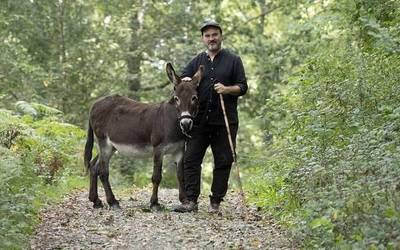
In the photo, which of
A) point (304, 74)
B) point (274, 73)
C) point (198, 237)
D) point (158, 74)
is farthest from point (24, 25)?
point (198, 237)

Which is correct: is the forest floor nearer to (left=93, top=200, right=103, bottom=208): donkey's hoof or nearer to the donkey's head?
(left=93, top=200, right=103, bottom=208): donkey's hoof

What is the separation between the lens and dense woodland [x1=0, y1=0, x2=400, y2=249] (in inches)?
225

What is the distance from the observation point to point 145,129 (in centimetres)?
923

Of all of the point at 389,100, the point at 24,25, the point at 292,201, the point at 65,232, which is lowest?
the point at 65,232

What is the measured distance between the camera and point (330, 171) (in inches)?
245

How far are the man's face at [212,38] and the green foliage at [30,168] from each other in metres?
2.88

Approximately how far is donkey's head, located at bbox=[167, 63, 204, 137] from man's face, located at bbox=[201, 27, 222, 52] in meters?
0.36

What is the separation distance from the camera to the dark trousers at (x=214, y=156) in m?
8.84

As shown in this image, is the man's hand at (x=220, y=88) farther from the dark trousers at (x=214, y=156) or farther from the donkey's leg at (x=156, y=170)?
the donkey's leg at (x=156, y=170)

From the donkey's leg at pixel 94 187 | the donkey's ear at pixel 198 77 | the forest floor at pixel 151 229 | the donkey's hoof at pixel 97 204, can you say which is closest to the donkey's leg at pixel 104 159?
the donkey's leg at pixel 94 187

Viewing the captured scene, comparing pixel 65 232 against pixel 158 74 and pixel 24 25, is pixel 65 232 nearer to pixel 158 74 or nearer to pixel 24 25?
pixel 24 25

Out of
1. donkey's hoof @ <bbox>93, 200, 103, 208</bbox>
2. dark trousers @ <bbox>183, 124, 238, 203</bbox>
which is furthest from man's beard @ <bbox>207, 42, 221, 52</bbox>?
donkey's hoof @ <bbox>93, 200, 103, 208</bbox>

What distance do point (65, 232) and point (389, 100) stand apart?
4.04m

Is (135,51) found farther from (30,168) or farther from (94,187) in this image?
(30,168)
